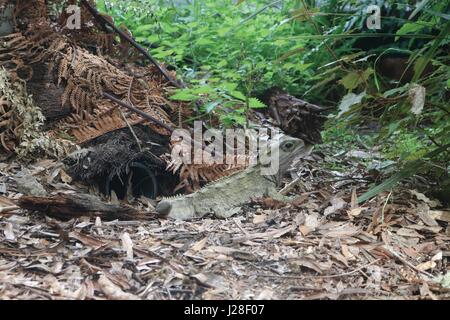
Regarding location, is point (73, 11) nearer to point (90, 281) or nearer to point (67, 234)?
point (67, 234)

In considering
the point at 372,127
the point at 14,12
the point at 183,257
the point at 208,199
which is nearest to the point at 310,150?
the point at 208,199

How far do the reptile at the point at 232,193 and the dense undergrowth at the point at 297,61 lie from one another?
0.35 m

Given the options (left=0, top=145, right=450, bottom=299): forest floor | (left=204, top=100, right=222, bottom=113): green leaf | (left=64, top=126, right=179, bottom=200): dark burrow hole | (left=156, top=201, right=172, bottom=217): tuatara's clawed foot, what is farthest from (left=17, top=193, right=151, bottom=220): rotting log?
(left=204, top=100, right=222, bottom=113): green leaf

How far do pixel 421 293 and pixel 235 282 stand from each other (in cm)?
72

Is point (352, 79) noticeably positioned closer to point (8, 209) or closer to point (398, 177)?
point (398, 177)

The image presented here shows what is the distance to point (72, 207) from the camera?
255cm

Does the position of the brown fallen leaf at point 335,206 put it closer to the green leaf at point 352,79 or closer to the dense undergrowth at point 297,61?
the dense undergrowth at point 297,61

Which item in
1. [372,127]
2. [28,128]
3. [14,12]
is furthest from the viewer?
[372,127]

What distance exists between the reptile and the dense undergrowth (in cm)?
35

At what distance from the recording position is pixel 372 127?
5.12 meters

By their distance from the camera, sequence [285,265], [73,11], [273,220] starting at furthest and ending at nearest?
1. [73,11]
2. [273,220]
3. [285,265]

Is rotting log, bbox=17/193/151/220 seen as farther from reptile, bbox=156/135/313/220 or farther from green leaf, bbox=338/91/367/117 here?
green leaf, bbox=338/91/367/117

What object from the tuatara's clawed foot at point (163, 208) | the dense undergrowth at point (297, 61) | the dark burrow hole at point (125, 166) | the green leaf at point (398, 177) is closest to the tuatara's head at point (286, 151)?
the dense undergrowth at point (297, 61)

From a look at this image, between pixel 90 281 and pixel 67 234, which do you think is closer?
pixel 90 281
